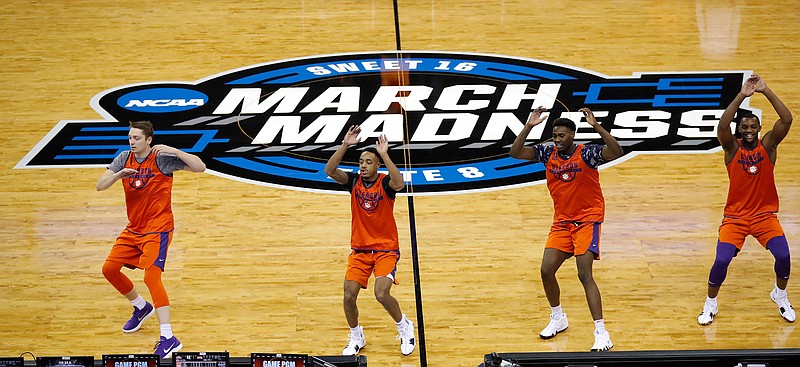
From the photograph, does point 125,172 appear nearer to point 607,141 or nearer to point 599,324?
point 607,141

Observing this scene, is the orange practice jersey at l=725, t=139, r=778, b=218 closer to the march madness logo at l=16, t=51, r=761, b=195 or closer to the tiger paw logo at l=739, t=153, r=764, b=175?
the tiger paw logo at l=739, t=153, r=764, b=175

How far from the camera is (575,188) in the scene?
873 centimetres

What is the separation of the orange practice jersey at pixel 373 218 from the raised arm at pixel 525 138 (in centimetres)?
108

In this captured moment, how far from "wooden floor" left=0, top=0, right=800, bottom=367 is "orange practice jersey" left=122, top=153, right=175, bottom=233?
932 millimetres

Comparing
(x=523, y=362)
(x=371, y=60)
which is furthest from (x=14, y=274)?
(x=371, y=60)

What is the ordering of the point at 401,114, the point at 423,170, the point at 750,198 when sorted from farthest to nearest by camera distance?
the point at 401,114 → the point at 423,170 → the point at 750,198

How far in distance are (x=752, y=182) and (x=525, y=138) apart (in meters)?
1.87

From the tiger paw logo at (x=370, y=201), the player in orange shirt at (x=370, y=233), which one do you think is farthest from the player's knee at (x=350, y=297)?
the tiger paw logo at (x=370, y=201)

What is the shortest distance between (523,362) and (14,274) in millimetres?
4888

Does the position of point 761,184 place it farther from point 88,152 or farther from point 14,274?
point 88,152

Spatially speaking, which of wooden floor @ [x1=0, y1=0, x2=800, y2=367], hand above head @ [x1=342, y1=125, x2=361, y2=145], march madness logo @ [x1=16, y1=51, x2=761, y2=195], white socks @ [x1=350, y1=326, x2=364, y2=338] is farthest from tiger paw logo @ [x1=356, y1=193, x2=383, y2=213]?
march madness logo @ [x1=16, y1=51, x2=761, y2=195]

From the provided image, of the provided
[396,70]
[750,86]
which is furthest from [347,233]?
[396,70]

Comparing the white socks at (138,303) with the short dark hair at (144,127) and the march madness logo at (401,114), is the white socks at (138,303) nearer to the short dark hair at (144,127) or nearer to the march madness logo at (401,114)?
the short dark hair at (144,127)

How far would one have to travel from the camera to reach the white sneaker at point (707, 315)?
9.05 m
